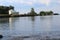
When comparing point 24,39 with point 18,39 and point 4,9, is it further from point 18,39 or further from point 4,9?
point 4,9

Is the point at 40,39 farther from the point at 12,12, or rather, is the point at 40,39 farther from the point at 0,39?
the point at 12,12

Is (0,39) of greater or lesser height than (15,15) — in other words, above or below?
above

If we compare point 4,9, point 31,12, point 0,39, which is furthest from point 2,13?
point 0,39

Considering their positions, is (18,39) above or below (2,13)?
above

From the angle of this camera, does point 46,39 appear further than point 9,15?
No

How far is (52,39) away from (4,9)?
6540 inches

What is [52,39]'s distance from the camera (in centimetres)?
2561

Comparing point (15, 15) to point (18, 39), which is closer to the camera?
A: point (18, 39)

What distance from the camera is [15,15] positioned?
198750 millimetres

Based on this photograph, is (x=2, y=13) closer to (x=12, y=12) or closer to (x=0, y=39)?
(x=12, y=12)

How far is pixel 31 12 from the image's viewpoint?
198000mm

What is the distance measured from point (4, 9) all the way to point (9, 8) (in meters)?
6.04

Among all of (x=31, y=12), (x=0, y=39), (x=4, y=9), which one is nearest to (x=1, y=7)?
(x=4, y=9)

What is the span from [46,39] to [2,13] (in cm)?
16749
